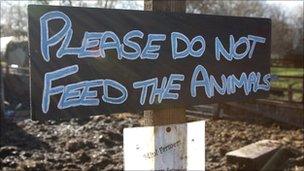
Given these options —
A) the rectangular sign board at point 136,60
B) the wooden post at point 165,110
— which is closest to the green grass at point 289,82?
the rectangular sign board at point 136,60

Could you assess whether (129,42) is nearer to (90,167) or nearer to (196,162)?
(196,162)

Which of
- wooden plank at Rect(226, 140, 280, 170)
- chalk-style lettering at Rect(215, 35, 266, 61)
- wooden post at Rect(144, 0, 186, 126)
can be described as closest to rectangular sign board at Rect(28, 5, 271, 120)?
chalk-style lettering at Rect(215, 35, 266, 61)

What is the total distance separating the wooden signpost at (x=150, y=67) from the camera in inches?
86.9

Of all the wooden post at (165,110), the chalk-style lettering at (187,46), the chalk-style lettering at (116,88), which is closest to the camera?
the chalk-style lettering at (116,88)

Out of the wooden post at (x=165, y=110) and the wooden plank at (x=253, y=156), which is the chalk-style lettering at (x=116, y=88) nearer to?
the wooden post at (x=165, y=110)

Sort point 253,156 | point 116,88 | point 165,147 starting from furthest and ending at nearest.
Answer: point 253,156 < point 165,147 < point 116,88

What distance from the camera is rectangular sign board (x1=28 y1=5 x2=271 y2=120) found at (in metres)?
2.19

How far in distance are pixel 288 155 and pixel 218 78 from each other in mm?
4289

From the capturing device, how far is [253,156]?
6.09 meters

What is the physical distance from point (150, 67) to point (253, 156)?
12.9 ft

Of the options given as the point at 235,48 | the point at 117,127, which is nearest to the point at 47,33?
the point at 235,48

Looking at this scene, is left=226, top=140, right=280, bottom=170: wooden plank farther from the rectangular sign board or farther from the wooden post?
the wooden post

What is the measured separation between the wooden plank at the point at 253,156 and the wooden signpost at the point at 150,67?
10.2 ft

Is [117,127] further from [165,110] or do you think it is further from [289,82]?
[289,82]
